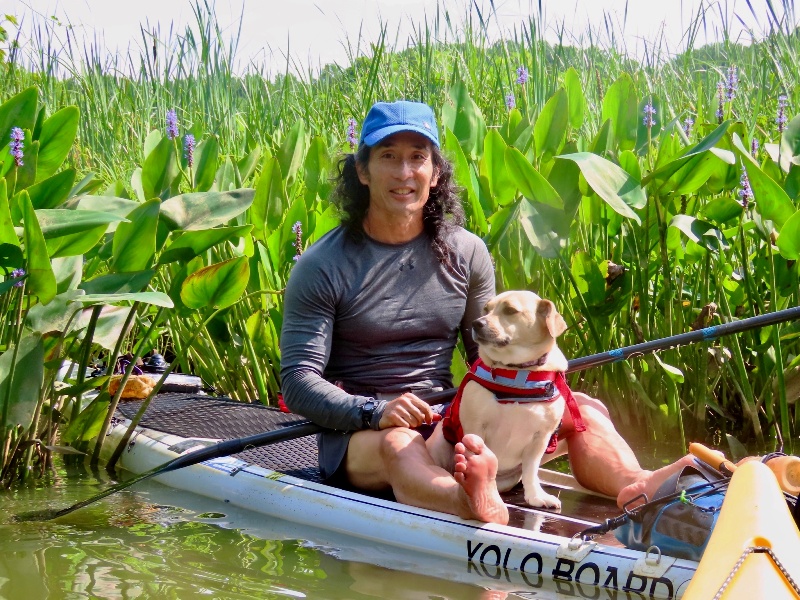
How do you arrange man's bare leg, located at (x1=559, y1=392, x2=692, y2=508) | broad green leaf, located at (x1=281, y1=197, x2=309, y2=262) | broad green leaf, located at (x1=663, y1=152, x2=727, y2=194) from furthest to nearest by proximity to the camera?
broad green leaf, located at (x1=281, y1=197, x2=309, y2=262), broad green leaf, located at (x1=663, y1=152, x2=727, y2=194), man's bare leg, located at (x1=559, y1=392, x2=692, y2=508)

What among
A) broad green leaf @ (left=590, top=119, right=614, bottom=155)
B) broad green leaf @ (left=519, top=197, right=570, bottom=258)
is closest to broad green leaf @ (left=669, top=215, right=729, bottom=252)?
broad green leaf @ (left=519, top=197, right=570, bottom=258)

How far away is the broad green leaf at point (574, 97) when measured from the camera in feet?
15.5

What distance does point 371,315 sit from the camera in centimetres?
349

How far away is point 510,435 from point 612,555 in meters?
0.51

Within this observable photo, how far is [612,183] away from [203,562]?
6.59 ft

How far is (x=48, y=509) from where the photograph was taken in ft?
12.5

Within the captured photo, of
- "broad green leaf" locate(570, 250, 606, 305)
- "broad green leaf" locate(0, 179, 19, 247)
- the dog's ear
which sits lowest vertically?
the dog's ear

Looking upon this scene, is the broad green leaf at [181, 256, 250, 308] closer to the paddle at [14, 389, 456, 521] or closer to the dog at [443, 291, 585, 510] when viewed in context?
the paddle at [14, 389, 456, 521]

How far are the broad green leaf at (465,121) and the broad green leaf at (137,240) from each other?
168 centimetres

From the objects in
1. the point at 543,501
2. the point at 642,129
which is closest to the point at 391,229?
the point at 543,501

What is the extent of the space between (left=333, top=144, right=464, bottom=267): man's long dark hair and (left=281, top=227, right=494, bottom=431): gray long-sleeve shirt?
4 centimetres

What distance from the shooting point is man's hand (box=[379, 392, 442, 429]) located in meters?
3.18

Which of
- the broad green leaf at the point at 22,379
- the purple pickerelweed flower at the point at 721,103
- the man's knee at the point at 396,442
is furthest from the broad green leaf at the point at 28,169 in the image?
the purple pickerelweed flower at the point at 721,103

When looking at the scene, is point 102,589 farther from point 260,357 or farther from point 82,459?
point 260,357
